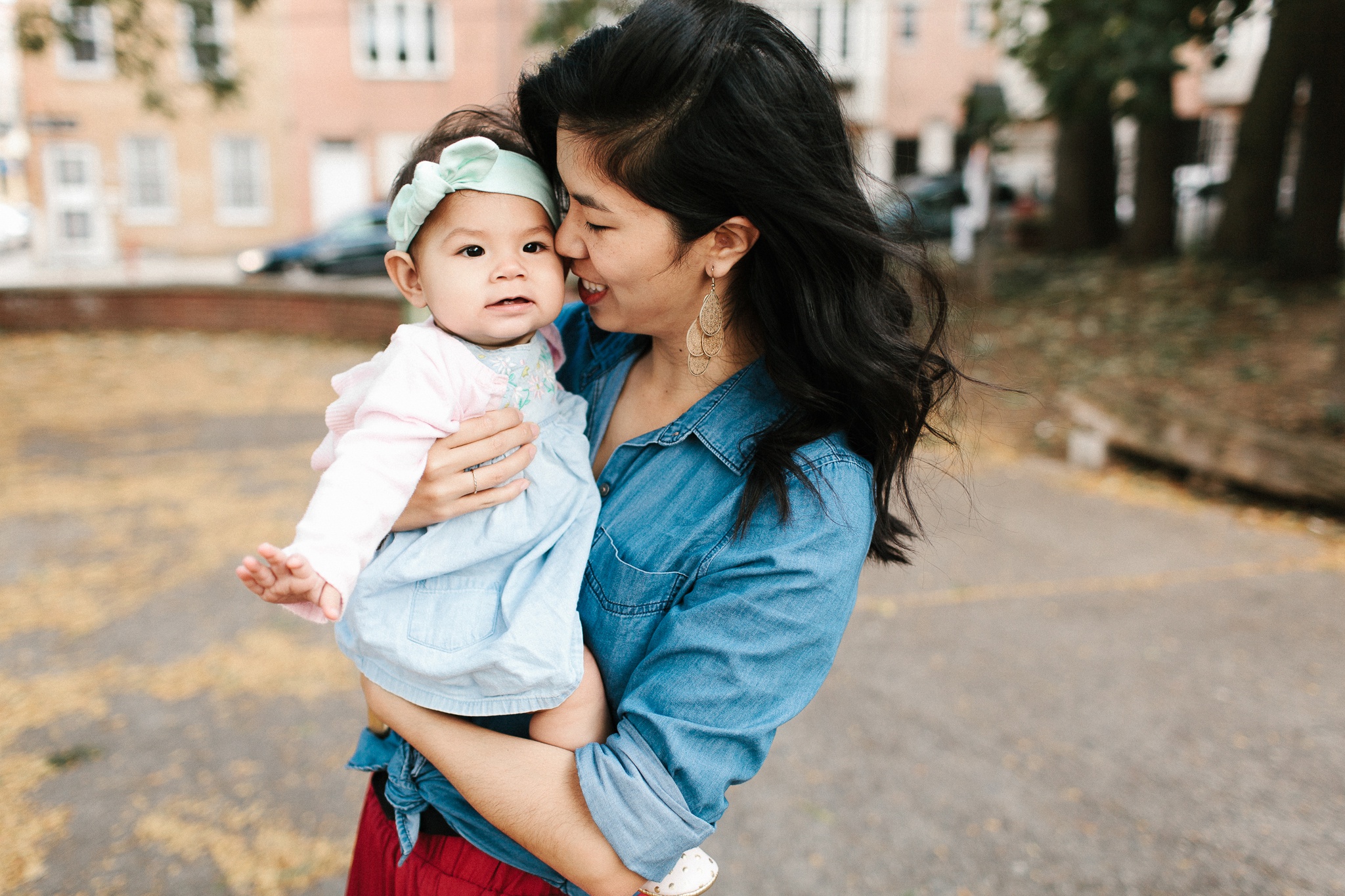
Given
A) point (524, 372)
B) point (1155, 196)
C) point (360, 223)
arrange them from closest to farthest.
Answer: point (524, 372), point (1155, 196), point (360, 223)

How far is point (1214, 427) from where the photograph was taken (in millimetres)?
5863

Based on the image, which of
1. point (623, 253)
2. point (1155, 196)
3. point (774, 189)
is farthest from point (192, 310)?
point (774, 189)

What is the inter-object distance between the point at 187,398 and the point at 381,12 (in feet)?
55.6

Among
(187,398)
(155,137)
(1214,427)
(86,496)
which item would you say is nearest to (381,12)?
(155,137)

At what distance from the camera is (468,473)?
136 cm

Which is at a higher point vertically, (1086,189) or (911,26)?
(911,26)

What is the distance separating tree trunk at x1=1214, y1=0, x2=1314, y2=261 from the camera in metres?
9.80

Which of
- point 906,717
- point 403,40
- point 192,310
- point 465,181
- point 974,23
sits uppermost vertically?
point 974,23

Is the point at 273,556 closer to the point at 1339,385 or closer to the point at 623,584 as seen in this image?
the point at 623,584

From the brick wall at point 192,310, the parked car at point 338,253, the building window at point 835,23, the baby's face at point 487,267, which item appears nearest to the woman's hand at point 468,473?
the baby's face at point 487,267

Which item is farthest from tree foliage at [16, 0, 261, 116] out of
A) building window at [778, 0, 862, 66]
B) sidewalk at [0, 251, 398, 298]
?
building window at [778, 0, 862, 66]

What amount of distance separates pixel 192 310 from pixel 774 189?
12.0 m

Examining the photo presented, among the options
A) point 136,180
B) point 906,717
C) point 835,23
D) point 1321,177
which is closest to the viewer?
point 906,717

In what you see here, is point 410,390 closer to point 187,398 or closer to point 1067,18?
point 187,398
